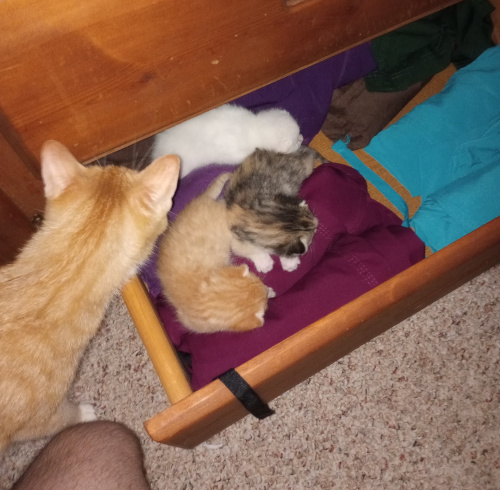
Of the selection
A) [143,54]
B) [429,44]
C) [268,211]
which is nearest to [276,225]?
[268,211]

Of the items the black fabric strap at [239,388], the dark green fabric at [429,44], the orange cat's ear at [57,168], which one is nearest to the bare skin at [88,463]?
the black fabric strap at [239,388]

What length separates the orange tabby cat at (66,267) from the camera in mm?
775

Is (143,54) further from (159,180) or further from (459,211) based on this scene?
(459,211)

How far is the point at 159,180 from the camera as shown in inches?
31.0

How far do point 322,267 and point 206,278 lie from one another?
1.08 ft

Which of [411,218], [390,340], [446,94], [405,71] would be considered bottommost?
[390,340]

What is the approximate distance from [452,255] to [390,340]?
0.63 m

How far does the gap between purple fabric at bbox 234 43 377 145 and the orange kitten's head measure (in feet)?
2.07

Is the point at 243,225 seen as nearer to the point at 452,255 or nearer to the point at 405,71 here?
the point at 452,255

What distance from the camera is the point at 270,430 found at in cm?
123

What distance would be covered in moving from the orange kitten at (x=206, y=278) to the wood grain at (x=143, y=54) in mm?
271

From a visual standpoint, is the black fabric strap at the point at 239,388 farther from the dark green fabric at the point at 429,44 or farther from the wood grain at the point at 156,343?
the dark green fabric at the point at 429,44

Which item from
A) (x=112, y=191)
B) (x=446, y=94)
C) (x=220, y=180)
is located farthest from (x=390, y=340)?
(x=112, y=191)

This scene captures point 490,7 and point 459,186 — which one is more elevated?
point 490,7
